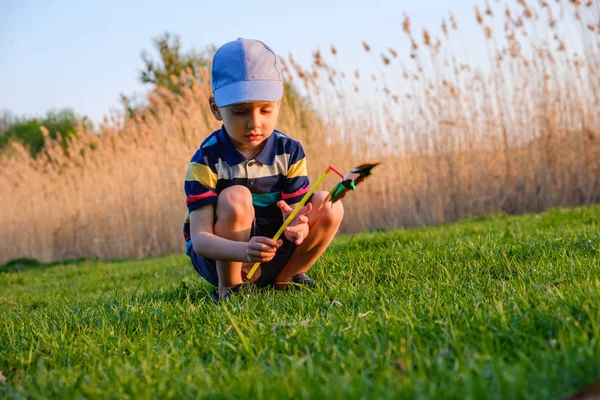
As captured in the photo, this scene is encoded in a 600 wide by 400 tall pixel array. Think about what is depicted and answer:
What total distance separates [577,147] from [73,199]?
7.37 m

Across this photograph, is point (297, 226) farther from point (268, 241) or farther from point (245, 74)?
point (245, 74)

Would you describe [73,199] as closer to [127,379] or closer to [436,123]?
[436,123]

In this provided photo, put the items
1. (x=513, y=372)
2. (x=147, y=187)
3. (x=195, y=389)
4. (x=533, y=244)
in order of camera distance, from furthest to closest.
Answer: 1. (x=147, y=187)
2. (x=533, y=244)
3. (x=195, y=389)
4. (x=513, y=372)

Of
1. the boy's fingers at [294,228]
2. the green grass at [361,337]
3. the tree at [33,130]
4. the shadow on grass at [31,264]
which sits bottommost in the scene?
the shadow on grass at [31,264]

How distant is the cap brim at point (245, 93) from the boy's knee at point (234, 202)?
1.27 feet

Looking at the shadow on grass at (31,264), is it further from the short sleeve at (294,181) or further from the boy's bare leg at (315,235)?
the short sleeve at (294,181)

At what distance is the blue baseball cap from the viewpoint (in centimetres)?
281

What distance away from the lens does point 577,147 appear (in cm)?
784

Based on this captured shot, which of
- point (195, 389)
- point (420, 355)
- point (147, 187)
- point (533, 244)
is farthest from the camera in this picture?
point (147, 187)

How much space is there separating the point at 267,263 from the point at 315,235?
326 millimetres

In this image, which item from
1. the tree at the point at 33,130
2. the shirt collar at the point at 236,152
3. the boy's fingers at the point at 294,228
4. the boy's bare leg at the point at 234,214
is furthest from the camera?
the tree at the point at 33,130

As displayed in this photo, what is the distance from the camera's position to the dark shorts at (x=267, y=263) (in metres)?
3.12

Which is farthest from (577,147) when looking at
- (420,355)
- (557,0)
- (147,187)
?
(420,355)

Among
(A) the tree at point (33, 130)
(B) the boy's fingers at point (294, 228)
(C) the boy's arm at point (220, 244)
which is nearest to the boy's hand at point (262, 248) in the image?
(C) the boy's arm at point (220, 244)
